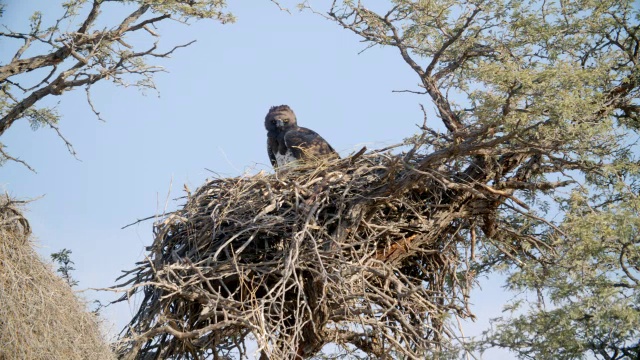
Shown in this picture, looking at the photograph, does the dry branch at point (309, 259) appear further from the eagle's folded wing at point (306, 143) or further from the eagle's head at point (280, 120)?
the eagle's head at point (280, 120)

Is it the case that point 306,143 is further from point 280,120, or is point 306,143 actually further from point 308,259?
point 308,259

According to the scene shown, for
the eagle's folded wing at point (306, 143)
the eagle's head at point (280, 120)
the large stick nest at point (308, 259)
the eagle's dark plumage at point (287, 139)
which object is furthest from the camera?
the eagle's head at point (280, 120)

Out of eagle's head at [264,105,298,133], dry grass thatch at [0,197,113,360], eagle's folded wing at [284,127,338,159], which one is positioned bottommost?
dry grass thatch at [0,197,113,360]

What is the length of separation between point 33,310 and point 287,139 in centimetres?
438

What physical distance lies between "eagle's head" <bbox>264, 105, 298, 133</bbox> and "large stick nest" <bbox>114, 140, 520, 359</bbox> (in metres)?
2.60

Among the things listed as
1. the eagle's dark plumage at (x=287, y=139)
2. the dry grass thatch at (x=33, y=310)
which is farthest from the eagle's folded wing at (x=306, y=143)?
the dry grass thatch at (x=33, y=310)

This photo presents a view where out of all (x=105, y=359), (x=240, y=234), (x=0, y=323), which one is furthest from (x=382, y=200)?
(x=0, y=323)

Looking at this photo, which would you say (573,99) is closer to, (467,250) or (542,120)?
(542,120)

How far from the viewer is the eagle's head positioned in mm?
11961

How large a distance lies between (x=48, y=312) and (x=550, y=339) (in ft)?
12.9

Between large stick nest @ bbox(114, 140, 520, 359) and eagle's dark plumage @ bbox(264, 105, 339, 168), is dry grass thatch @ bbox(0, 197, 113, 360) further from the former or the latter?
eagle's dark plumage @ bbox(264, 105, 339, 168)

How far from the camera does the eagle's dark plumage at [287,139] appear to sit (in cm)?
1104

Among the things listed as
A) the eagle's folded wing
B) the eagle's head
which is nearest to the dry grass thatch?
the eagle's folded wing

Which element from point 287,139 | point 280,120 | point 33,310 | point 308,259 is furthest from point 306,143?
point 33,310
